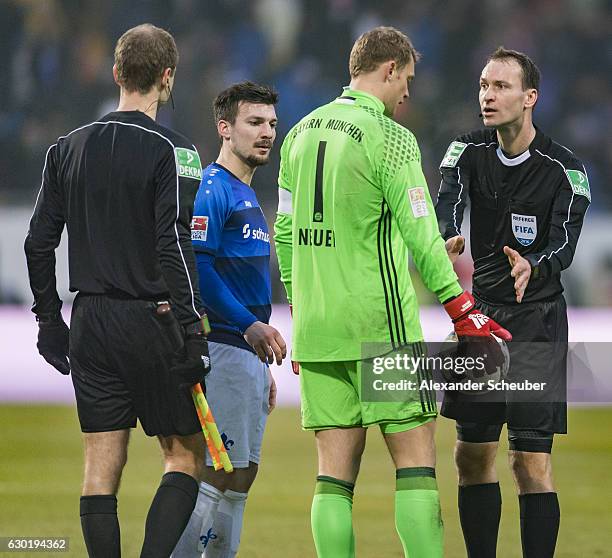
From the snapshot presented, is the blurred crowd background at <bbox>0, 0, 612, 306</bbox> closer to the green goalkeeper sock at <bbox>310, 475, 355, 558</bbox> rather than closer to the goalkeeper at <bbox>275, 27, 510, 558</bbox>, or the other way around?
the goalkeeper at <bbox>275, 27, 510, 558</bbox>

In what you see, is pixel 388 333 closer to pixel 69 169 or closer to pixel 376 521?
pixel 69 169

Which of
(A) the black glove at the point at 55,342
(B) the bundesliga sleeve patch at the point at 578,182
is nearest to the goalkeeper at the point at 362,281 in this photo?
(A) the black glove at the point at 55,342

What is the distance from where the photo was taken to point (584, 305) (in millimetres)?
11875

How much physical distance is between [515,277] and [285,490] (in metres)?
2.75

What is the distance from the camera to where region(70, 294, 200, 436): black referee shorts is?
3963 mm

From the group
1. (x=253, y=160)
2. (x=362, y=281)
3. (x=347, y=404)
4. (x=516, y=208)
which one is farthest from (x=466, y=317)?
(x=253, y=160)

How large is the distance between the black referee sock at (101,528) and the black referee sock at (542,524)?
1569 millimetres

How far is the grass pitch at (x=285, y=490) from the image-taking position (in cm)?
545

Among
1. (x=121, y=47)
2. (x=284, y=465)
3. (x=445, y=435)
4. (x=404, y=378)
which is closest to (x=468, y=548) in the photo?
(x=404, y=378)

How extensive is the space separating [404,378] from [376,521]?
2230 mm

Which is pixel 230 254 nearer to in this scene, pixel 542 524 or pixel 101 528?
pixel 101 528

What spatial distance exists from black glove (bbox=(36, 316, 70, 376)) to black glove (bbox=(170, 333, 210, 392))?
0.45m

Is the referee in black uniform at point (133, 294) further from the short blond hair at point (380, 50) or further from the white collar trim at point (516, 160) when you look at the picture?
the white collar trim at point (516, 160)

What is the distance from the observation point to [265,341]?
14.4 feet
